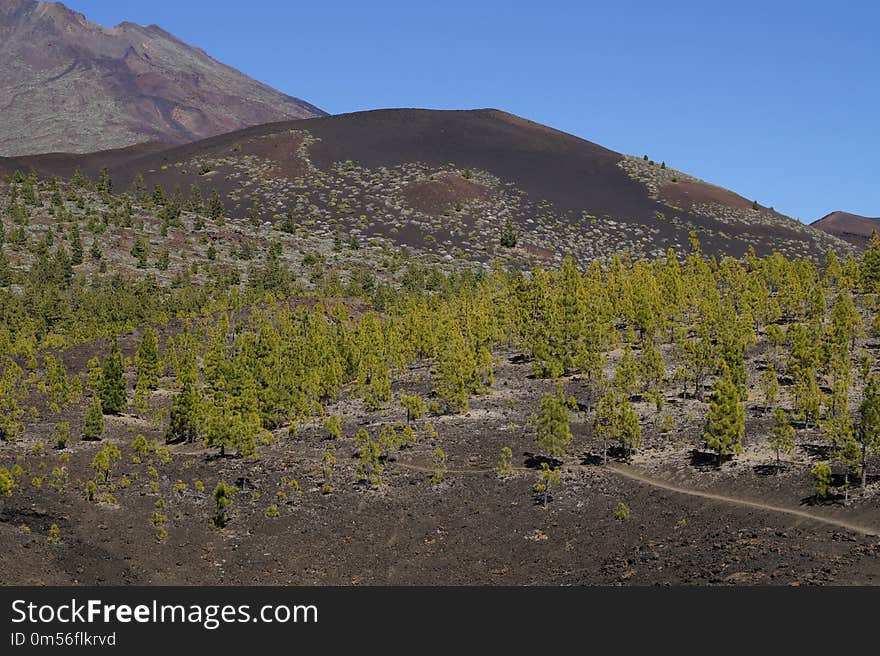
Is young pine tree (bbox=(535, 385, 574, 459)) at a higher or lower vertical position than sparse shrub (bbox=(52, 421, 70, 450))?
higher

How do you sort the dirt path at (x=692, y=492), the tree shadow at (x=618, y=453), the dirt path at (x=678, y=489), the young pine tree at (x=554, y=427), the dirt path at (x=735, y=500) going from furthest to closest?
the tree shadow at (x=618, y=453) → the young pine tree at (x=554, y=427) → the dirt path at (x=678, y=489) → the dirt path at (x=692, y=492) → the dirt path at (x=735, y=500)

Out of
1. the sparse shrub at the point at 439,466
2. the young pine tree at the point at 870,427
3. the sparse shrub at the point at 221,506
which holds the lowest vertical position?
the sparse shrub at the point at 221,506

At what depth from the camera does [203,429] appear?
6888 centimetres

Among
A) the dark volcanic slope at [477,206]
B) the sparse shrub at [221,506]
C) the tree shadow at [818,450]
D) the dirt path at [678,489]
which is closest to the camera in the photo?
the dirt path at [678,489]

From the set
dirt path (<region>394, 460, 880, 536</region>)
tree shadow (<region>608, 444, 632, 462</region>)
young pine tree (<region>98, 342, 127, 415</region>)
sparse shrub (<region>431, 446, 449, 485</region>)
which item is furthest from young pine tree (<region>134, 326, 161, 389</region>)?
tree shadow (<region>608, 444, 632, 462</region>)

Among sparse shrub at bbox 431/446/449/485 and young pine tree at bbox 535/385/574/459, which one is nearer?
young pine tree at bbox 535/385/574/459

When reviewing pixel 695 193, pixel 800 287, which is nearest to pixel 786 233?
pixel 695 193

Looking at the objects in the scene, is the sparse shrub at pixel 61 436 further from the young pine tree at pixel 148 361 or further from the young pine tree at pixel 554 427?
the young pine tree at pixel 554 427

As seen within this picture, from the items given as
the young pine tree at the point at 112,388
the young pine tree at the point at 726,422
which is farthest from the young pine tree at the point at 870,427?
the young pine tree at the point at 112,388

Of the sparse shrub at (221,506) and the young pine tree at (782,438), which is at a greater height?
the young pine tree at (782,438)

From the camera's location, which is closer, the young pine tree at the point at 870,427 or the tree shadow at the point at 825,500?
the tree shadow at the point at 825,500

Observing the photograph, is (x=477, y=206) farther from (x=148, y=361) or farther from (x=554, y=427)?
(x=554, y=427)

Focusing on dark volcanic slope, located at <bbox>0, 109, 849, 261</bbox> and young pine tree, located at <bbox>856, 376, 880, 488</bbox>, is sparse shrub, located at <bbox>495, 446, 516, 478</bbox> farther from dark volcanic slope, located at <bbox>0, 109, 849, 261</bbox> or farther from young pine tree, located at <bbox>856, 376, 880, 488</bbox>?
dark volcanic slope, located at <bbox>0, 109, 849, 261</bbox>

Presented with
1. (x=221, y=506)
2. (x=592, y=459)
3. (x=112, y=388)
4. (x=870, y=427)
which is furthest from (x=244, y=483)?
(x=870, y=427)
